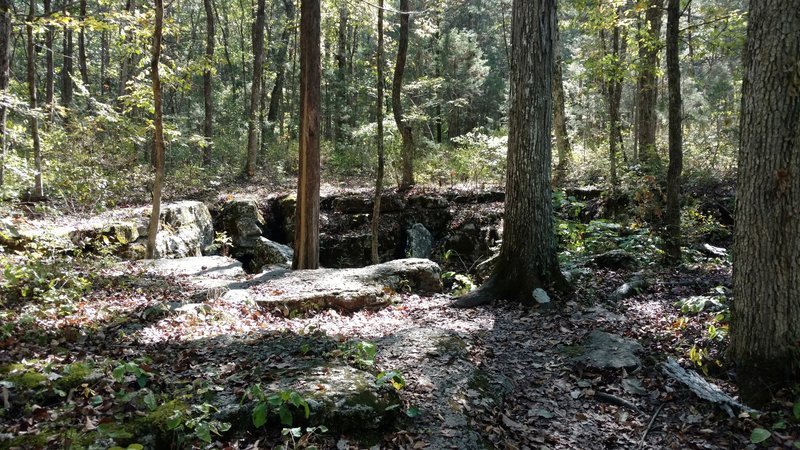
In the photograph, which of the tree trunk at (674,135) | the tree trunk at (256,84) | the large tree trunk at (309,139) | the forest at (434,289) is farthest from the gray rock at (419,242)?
the tree trunk at (256,84)

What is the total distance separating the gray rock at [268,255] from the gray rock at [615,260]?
703 centimetres

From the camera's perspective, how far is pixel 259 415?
3.12 meters

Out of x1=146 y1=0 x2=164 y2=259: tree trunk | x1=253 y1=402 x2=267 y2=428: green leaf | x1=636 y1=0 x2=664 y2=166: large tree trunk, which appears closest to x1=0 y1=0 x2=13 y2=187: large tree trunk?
x1=146 y1=0 x2=164 y2=259: tree trunk

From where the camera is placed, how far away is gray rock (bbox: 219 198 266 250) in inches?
517

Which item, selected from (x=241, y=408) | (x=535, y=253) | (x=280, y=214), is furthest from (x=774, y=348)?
(x=280, y=214)

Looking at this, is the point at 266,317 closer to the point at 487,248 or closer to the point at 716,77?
the point at 487,248

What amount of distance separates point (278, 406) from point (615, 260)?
7196 mm

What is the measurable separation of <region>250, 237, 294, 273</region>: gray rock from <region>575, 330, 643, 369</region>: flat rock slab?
8.11 metres

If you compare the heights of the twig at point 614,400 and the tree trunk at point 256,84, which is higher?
the tree trunk at point 256,84

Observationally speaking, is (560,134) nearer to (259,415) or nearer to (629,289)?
(629,289)

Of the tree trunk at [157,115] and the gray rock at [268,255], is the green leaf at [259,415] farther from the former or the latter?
the gray rock at [268,255]

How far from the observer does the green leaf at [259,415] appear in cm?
310

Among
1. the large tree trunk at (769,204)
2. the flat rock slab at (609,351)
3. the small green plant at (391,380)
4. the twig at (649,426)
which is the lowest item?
the twig at (649,426)

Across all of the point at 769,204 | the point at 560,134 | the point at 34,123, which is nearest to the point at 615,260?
the point at 769,204
